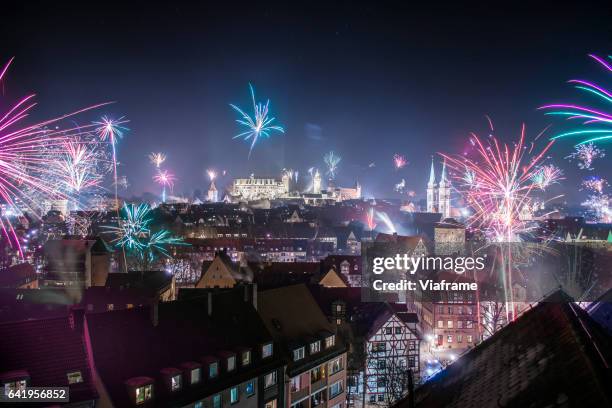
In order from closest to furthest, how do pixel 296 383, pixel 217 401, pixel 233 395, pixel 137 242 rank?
pixel 217 401 → pixel 233 395 → pixel 296 383 → pixel 137 242

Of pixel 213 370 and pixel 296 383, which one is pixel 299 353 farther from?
pixel 213 370

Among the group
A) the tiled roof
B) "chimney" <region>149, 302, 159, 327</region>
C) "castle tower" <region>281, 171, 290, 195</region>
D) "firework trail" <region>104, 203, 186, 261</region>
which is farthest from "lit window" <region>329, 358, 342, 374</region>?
"castle tower" <region>281, 171, 290, 195</region>

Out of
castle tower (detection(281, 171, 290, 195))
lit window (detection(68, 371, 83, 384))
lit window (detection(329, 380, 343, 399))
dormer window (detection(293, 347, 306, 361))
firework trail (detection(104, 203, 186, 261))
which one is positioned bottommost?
lit window (detection(329, 380, 343, 399))

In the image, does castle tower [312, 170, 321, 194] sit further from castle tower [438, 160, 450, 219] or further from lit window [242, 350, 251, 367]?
lit window [242, 350, 251, 367]

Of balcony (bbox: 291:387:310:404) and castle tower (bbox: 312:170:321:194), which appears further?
castle tower (bbox: 312:170:321:194)

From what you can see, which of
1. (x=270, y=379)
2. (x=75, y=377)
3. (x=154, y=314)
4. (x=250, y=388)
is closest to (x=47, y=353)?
(x=75, y=377)

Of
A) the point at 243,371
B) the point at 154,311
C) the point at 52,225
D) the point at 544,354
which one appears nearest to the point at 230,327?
the point at 243,371

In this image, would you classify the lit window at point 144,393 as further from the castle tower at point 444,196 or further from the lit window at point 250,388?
the castle tower at point 444,196
